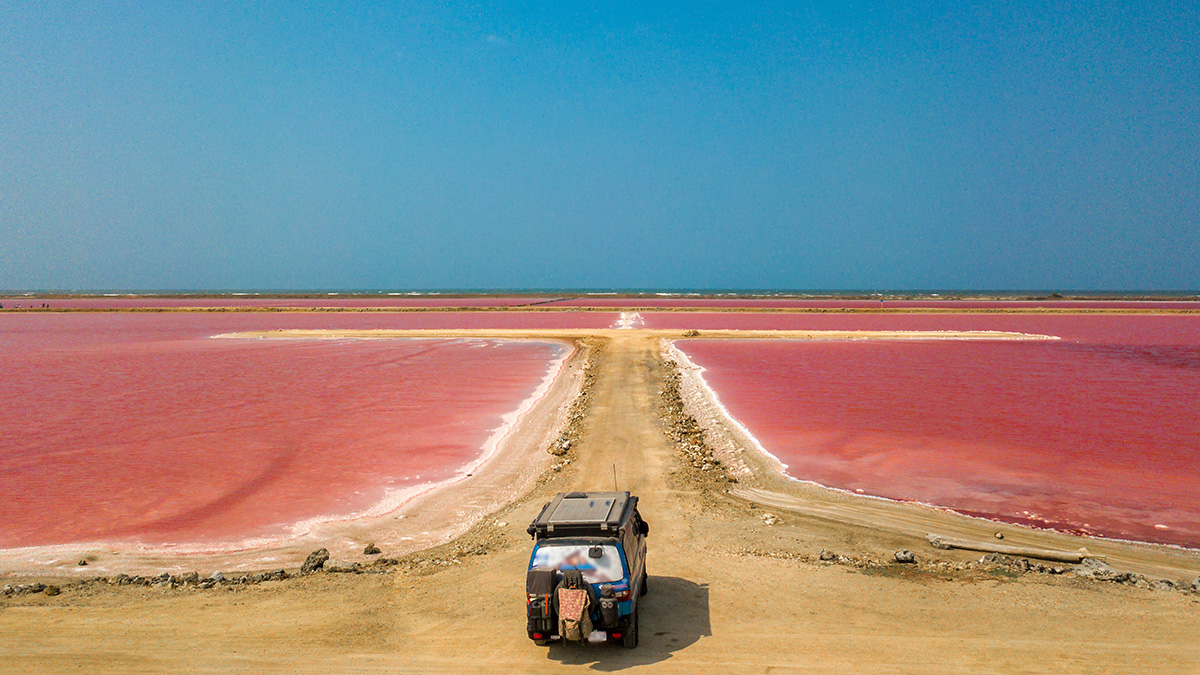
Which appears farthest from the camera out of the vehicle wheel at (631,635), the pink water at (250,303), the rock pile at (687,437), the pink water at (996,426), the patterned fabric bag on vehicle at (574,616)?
the pink water at (250,303)

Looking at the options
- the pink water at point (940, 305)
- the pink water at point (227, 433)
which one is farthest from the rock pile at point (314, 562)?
the pink water at point (940, 305)

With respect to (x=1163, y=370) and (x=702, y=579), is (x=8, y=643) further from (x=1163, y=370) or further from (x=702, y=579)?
(x=1163, y=370)

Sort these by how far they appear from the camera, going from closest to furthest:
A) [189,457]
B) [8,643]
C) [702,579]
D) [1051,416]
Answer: [8,643]
[702,579]
[189,457]
[1051,416]

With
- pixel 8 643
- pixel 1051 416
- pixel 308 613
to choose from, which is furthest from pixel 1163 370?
pixel 8 643

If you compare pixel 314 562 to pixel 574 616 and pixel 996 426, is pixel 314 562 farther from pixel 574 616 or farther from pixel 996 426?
pixel 996 426

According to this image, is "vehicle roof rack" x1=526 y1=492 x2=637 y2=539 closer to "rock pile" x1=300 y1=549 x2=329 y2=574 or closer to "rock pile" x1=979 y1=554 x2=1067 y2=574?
"rock pile" x1=300 y1=549 x2=329 y2=574

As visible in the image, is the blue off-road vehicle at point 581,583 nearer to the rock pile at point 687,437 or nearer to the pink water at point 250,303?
the rock pile at point 687,437
